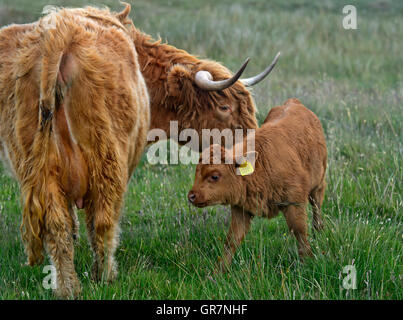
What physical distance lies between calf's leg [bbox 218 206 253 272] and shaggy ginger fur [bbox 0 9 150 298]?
2.76ft

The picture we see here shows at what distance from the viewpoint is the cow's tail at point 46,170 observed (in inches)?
130

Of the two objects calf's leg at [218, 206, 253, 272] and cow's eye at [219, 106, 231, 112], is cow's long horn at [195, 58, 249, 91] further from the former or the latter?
calf's leg at [218, 206, 253, 272]

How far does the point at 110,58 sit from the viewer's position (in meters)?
3.75

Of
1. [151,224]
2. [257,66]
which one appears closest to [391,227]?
[151,224]

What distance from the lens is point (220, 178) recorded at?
12.8 feet

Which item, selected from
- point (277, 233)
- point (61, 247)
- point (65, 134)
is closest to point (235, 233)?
point (277, 233)

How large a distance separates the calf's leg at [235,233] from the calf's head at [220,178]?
143mm

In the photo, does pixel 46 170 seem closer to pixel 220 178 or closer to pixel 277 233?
pixel 220 178

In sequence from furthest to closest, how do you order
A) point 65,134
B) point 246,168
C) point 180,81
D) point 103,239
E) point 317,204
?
point 180,81 < point 317,204 < point 246,168 < point 103,239 < point 65,134

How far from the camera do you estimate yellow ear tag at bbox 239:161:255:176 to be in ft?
12.7

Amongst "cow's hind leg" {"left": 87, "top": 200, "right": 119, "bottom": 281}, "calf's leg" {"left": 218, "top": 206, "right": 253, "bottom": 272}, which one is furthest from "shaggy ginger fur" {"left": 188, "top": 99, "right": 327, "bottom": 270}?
"cow's hind leg" {"left": 87, "top": 200, "right": 119, "bottom": 281}

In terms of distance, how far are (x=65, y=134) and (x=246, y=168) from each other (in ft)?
4.31

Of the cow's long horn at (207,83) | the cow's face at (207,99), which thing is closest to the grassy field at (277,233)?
the cow's face at (207,99)
